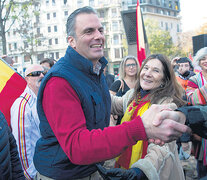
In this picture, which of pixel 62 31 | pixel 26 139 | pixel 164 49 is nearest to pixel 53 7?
pixel 62 31

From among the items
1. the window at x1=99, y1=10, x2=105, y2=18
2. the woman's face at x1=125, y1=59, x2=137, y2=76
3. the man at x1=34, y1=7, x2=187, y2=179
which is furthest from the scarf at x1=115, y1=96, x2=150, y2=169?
the window at x1=99, y1=10, x2=105, y2=18

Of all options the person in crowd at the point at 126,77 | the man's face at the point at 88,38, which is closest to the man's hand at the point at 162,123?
the man's face at the point at 88,38

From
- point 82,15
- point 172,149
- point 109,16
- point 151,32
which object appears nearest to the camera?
point 82,15

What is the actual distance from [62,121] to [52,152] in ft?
1.39

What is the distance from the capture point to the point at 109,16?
46000mm

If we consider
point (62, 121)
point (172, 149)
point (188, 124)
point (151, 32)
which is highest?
point (151, 32)

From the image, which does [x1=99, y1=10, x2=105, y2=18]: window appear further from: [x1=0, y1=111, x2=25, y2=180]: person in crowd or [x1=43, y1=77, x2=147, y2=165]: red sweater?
[x1=43, y1=77, x2=147, y2=165]: red sweater

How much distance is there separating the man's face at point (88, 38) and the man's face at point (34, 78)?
5.22 ft

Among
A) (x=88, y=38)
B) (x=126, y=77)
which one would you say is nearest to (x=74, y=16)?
(x=88, y=38)

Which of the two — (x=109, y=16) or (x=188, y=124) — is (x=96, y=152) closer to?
(x=188, y=124)

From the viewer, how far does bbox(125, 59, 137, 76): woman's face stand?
4785 millimetres

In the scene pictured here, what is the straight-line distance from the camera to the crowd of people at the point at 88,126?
4.59ft

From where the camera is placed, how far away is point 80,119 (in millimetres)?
1467

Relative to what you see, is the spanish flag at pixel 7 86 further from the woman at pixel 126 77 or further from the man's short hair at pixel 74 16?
the woman at pixel 126 77
